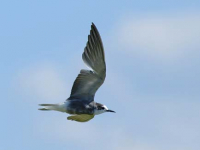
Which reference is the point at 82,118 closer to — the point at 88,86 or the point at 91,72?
the point at 88,86

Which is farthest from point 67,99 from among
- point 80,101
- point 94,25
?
point 94,25

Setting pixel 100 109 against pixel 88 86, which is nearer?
pixel 100 109

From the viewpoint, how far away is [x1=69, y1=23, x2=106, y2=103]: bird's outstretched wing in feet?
126

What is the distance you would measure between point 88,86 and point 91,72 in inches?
22.9

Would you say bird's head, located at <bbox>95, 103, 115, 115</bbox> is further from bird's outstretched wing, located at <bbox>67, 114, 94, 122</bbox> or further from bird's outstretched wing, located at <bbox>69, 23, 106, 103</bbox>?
bird's outstretched wing, located at <bbox>69, 23, 106, 103</bbox>

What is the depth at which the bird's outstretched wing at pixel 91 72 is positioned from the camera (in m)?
38.3

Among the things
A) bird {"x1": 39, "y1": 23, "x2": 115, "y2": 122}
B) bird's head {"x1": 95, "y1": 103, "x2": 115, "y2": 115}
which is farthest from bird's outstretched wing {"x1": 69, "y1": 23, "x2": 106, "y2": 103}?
bird's head {"x1": 95, "y1": 103, "x2": 115, "y2": 115}

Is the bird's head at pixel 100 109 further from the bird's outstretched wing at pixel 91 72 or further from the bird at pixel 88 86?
the bird's outstretched wing at pixel 91 72

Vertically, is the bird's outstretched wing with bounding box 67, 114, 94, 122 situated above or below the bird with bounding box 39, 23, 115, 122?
below

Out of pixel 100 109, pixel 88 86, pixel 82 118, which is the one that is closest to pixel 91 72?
pixel 88 86

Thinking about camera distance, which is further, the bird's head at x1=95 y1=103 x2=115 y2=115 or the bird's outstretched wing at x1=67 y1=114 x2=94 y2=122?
the bird's head at x1=95 y1=103 x2=115 y2=115

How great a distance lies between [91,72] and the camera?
38.8 meters

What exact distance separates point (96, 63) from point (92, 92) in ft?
3.79

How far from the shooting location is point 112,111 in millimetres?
38906
